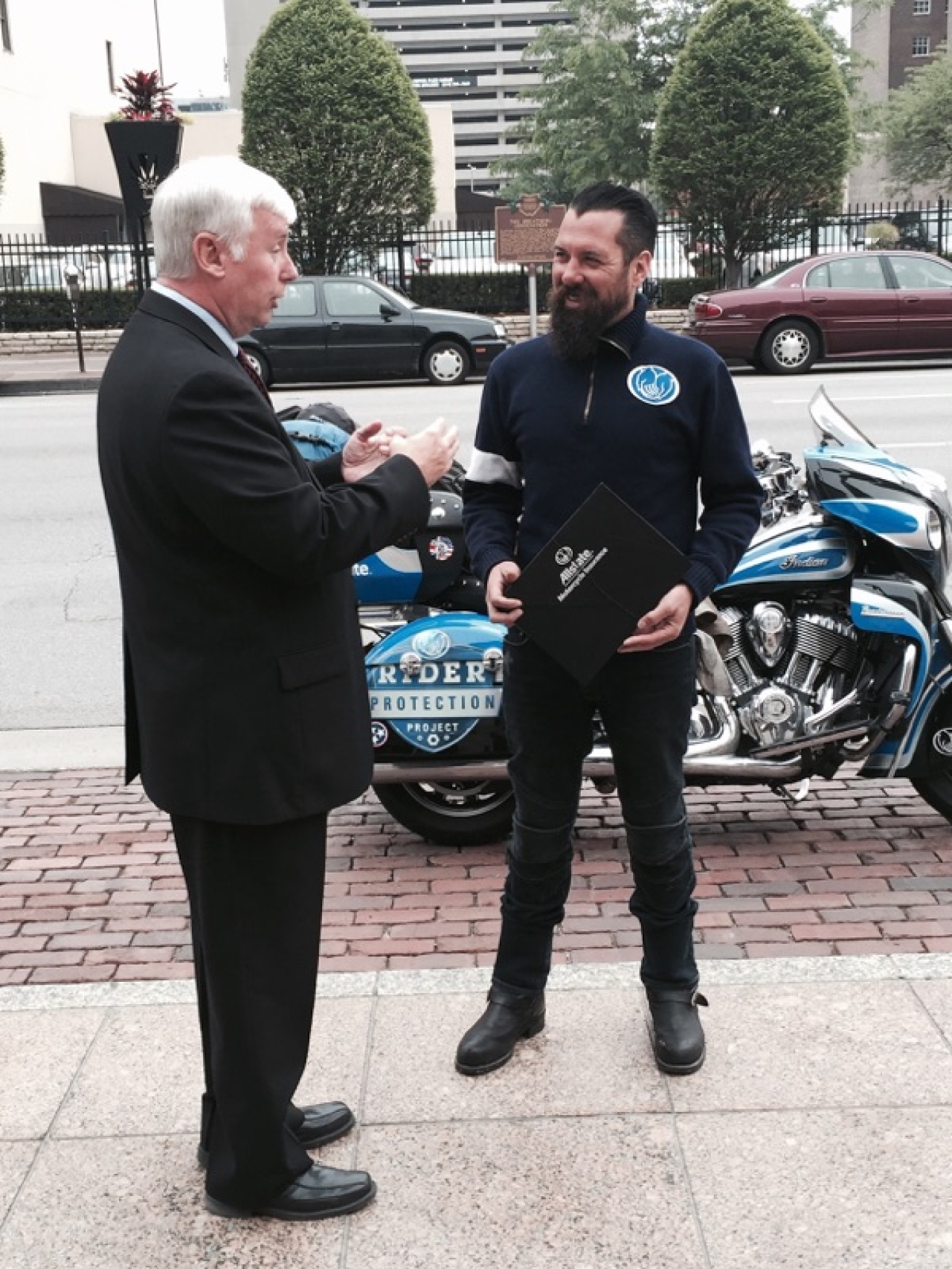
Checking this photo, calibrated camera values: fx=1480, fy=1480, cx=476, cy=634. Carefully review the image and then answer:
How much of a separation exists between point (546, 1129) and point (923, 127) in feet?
157

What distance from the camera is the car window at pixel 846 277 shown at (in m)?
18.3

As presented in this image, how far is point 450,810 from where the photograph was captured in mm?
4895

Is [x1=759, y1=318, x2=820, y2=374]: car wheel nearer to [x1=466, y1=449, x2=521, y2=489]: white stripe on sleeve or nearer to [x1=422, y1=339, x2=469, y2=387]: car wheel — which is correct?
[x1=422, y1=339, x2=469, y2=387]: car wheel

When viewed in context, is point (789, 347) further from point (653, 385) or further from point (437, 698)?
point (653, 385)

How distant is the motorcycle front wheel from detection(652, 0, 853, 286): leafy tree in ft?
70.8

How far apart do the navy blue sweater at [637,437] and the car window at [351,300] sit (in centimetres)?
1585

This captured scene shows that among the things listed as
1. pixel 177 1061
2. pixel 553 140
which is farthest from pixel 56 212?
pixel 177 1061

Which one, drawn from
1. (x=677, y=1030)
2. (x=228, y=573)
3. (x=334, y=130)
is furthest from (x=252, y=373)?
(x=334, y=130)

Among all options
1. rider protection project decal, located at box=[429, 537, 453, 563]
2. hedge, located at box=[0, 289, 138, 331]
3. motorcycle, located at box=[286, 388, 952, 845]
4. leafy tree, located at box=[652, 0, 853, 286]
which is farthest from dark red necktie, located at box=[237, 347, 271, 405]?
hedge, located at box=[0, 289, 138, 331]

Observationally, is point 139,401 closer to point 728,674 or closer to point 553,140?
point 728,674

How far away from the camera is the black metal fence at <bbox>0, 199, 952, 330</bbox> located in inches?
977

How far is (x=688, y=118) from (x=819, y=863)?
72.7ft

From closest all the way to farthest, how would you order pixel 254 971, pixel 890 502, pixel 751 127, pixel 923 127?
pixel 254 971 → pixel 890 502 → pixel 751 127 → pixel 923 127

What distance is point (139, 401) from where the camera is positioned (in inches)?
96.9
